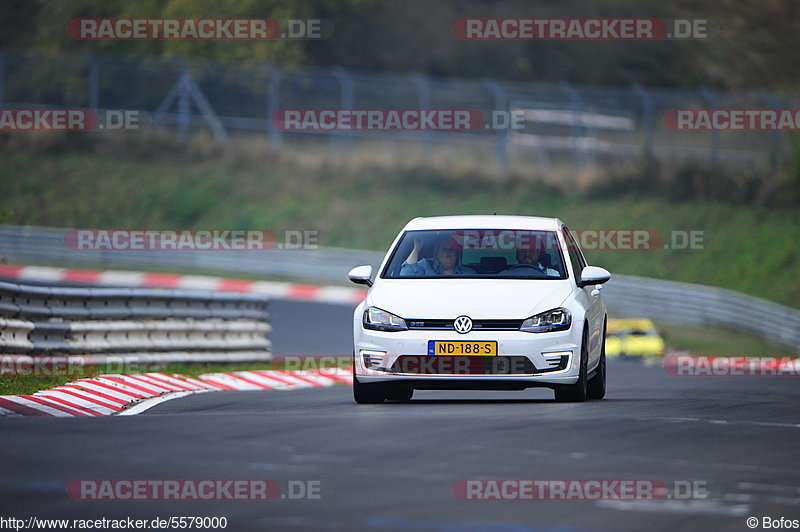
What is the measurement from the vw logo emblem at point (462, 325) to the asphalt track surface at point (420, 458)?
0.62 meters

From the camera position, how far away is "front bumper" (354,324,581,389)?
490 inches

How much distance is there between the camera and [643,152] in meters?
50.1

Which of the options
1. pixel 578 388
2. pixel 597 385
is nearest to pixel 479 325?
pixel 578 388

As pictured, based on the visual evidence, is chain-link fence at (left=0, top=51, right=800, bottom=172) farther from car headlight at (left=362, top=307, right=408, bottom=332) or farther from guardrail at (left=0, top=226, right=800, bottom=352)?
car headlight at (left=362, top=307, right=408, bottom=332)

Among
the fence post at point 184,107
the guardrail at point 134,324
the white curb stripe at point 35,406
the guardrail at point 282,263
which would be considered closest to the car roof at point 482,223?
the white curb stripe at point 35,406

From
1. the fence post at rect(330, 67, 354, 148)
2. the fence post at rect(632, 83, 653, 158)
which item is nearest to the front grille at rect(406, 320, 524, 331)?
the fence post at rect(632, 83, 653, 158)

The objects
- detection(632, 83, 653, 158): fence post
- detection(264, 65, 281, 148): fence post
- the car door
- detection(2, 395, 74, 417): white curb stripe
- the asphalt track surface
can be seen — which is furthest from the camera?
detection(264, 65, 281, 148): fence post

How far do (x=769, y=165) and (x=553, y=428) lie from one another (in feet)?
129

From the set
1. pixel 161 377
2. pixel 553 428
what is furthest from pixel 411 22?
pixel 553 428

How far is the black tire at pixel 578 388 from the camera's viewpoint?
1284 centimetres

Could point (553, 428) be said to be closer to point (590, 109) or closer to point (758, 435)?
point (758, 435)

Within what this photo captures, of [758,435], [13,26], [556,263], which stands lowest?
[758,435]

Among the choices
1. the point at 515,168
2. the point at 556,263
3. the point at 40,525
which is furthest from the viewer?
the point at 515,168

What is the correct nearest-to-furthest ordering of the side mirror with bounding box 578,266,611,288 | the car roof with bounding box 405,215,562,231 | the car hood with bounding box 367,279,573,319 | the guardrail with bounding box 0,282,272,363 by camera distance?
the car hood with bounding box 367,279,573,319
the side mirror with bounding box 578,266,611,288
the car roof with bounding box 405,215,562,231
the guardrail with bounding box 0,282,272,363
